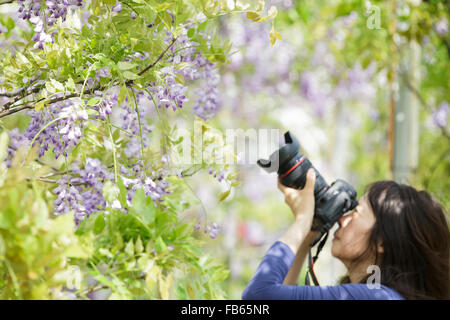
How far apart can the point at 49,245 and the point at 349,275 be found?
1307 mm

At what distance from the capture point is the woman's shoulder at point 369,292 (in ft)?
4.73

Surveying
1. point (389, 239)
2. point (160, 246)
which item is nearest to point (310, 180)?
point (389, 239)

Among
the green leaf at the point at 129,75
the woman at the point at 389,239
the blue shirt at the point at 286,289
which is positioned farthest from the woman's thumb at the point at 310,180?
the green leaf at the point at 129,75

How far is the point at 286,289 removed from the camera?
144 cm

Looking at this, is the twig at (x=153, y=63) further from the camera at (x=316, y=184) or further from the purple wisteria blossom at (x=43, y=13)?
the camera at (x=316, y=184)

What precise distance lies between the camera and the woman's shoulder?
0.21 meters

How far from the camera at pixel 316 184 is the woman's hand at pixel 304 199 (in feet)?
0.06

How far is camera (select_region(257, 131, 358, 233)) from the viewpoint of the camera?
1.57 metres

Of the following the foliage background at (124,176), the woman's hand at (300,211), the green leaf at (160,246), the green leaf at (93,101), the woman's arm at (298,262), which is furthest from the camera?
the woman's arm at (298,262)

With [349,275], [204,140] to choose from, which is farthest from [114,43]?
[349,275]

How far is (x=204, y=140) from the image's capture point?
128 cm

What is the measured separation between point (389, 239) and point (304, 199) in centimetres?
32

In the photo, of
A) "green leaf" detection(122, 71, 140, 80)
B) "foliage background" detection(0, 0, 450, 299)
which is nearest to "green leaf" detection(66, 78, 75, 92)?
"foliage background" detection(0, 0, 450, 299)

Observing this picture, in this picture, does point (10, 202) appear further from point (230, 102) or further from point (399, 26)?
point (230, 102)
